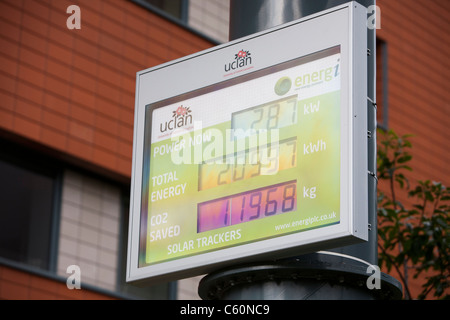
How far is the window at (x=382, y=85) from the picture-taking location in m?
22.0

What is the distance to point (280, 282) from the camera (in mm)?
7531

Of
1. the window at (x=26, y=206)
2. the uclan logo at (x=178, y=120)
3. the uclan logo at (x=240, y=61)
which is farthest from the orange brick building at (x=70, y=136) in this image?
the uclan logo at (x=240, y=61)

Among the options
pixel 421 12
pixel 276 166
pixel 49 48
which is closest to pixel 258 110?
pixel 276 166

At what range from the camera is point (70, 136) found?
16922mm

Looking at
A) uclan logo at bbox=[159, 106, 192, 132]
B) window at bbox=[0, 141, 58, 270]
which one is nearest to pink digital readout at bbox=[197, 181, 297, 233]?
uclan logo at bbox=[159, 106, 192, 132]

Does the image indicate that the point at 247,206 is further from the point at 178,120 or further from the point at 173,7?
the point at 173,7

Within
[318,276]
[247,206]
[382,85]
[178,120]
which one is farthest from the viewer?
[382,85]

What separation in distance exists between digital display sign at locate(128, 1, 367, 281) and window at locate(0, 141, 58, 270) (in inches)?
313

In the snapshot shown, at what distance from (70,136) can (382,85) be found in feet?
24.1

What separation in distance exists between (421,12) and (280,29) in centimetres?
1639

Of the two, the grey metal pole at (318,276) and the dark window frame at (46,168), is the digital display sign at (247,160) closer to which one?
the grey metal pole at (318,276)

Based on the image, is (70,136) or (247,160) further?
(70,136)

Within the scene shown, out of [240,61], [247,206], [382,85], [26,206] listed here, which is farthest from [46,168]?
[247,206]
